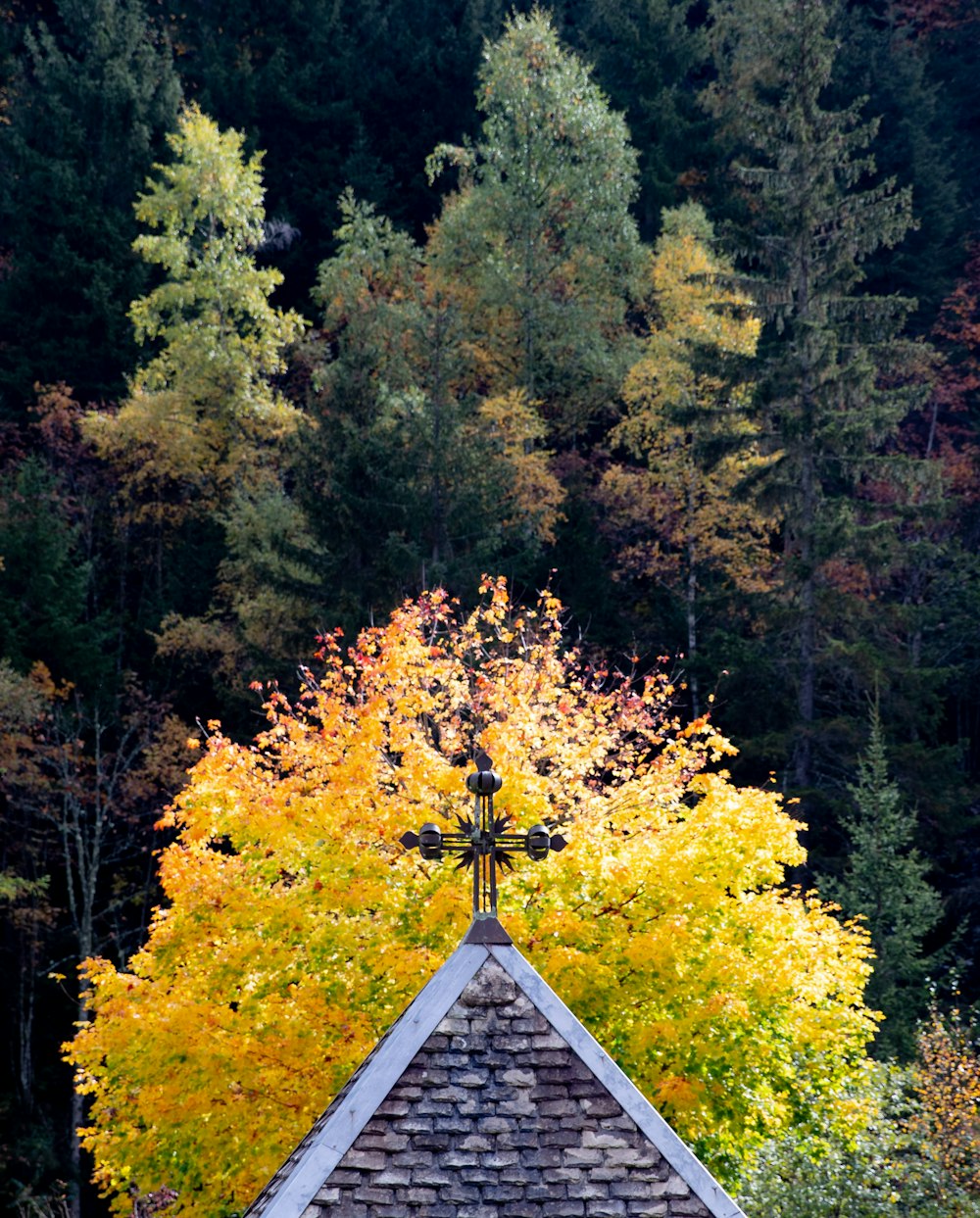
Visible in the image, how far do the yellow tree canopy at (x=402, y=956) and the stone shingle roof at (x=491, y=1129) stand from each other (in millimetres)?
8195

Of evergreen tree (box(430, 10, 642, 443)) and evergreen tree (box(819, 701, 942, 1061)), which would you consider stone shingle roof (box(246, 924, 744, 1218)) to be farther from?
evergreen tree (box(430, 10, 642, 443))

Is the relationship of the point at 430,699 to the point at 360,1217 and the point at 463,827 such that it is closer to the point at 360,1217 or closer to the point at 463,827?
the point at 463,827

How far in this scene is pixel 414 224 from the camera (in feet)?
171

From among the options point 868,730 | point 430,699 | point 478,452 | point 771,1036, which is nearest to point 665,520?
point 478,452

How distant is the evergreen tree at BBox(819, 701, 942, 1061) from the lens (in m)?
24.6

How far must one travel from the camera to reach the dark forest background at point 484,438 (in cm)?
3089

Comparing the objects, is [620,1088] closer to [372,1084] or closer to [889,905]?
[372,1084]

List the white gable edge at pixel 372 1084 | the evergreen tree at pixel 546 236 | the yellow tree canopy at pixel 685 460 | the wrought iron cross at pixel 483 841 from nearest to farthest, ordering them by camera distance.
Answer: the white gable edge at pixel 372 1084 → the wrought iron cross at pixel 483 841 → the yellow tree canopy at pixel 685 460 → the evergreen tree at pixel 546 236

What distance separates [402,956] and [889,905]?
37.9 ft

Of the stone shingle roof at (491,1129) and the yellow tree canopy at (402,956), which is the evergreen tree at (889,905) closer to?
the yellow tree canopy at (402,956)

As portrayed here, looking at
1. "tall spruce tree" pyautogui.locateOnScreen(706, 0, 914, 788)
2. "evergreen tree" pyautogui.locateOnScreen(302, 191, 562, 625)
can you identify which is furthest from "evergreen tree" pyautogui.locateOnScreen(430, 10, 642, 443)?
"tall spruce tree" pyautogui.locateOnScreen(706, 0, 914, 788)

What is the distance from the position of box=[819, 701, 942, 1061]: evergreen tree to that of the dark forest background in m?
0.07

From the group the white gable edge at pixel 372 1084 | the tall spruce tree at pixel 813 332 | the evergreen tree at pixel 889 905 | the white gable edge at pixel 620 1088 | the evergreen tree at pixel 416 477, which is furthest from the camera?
the evergreen tree at pixel 416 477

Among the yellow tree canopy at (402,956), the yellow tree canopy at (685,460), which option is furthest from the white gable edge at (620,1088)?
the yellow tree canopy at (685,460)
